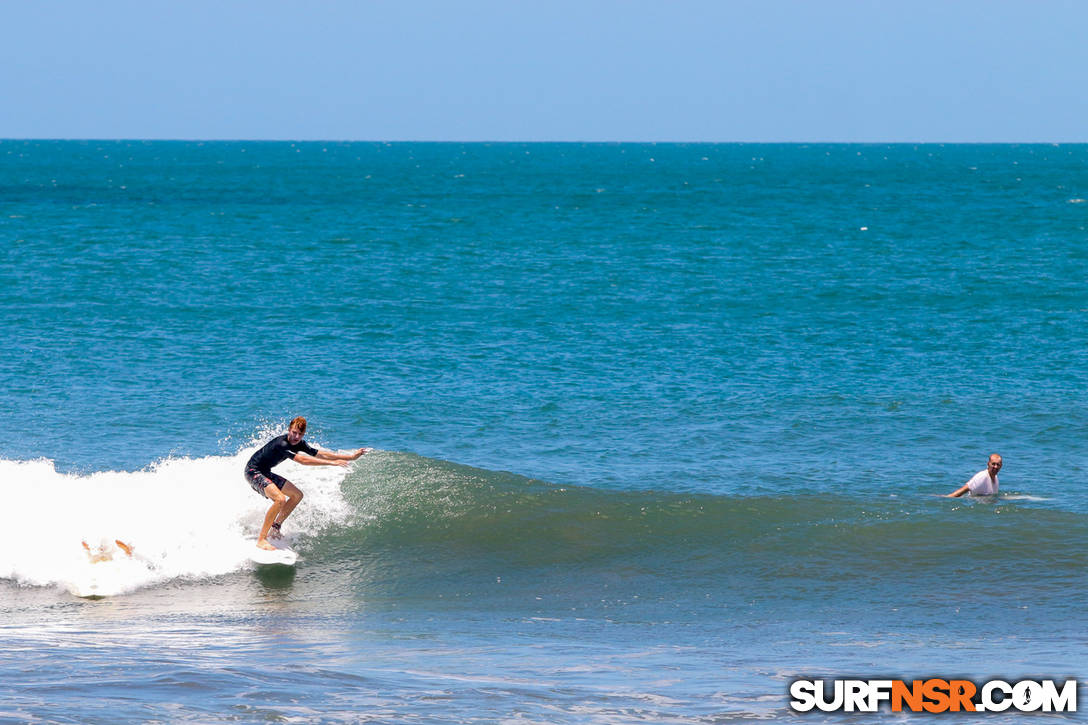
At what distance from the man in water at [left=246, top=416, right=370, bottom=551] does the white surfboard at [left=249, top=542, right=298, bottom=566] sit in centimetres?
29

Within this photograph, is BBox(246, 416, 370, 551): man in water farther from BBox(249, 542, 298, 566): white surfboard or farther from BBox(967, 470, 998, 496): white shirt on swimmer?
BBox(967, 470, 998, 496): white shirt on swimmer

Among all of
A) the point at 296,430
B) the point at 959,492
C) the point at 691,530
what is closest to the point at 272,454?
the point at 296,430

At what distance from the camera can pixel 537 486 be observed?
20516mm

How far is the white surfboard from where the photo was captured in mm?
16984

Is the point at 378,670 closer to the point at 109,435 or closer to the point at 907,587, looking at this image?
the point at 907,587

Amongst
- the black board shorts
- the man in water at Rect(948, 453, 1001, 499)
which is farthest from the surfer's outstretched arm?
the black board shorts

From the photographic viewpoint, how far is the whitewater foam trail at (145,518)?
642 inches

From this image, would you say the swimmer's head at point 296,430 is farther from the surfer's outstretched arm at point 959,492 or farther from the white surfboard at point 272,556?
the surfer's outstretched arm at point 959,492

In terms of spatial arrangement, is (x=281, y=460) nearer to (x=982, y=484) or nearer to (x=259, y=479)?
(x=259, y=479)

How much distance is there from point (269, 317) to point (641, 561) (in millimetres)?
23624

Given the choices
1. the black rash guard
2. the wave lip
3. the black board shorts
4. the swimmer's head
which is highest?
the swimmer's head

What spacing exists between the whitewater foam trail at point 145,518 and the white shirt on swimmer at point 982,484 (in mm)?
9731

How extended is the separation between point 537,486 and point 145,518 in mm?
6070

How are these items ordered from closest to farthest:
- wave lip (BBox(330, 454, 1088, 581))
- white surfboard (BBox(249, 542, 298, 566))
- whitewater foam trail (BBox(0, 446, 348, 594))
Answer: whitewater foam trail (BBox(0, 446, 348, 594))
white surfboard (BBox(249, 542, 298, 566))
wave lip (BBox(330, 454, 1088, 581))
